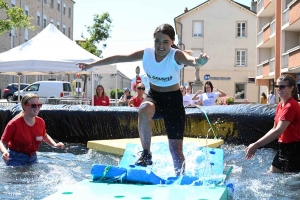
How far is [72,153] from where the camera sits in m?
7.87

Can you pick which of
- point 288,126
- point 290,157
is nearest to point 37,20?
point 288,126

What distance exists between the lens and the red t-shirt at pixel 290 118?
5266 mm

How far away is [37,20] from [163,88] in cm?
4666

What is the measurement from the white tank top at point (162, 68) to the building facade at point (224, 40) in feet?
127

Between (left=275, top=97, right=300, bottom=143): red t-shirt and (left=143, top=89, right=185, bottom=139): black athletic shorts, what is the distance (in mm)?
1347

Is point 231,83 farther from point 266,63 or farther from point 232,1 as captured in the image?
point 266,63

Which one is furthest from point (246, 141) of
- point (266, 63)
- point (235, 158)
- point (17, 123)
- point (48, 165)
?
point (266, 63)

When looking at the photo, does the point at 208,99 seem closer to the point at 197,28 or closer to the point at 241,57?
the point at 197,28

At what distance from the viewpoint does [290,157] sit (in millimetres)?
5535

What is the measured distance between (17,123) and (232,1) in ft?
133

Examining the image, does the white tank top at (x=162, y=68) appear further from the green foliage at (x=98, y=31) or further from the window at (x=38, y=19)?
the window at (x=38, y=19)

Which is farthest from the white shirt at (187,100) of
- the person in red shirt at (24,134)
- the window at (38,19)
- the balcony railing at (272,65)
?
the window at (38,19)

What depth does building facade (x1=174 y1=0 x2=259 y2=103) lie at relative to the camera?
142 feet

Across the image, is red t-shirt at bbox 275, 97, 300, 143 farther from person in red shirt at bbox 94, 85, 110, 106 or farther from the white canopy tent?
the white canopy tent
